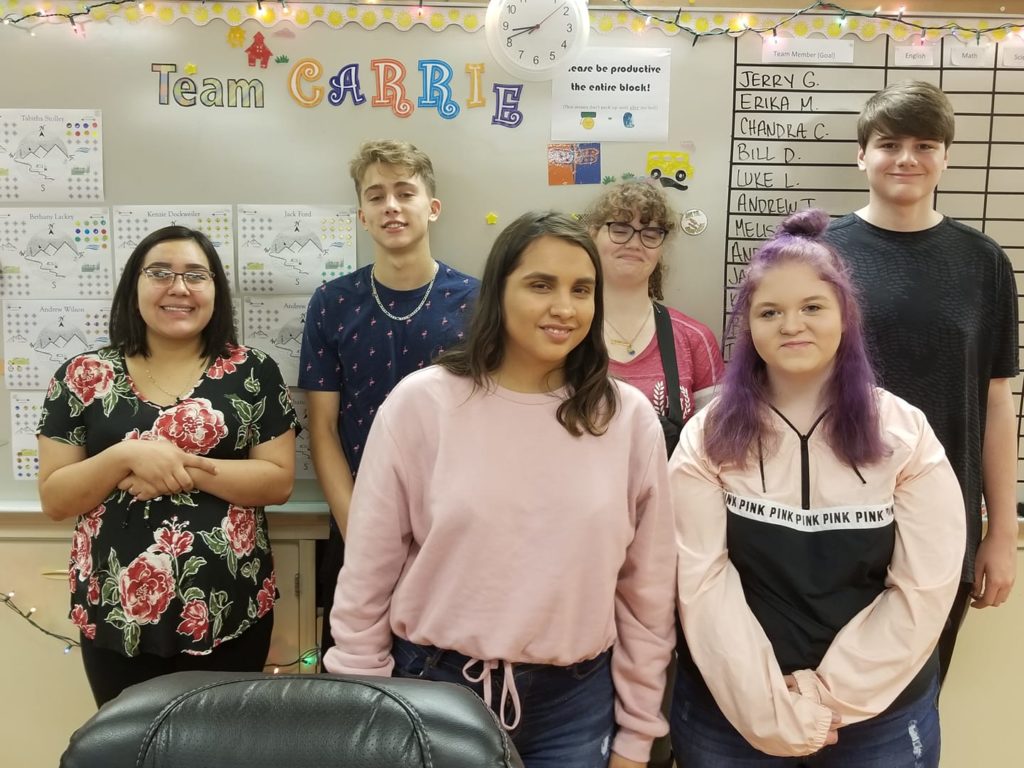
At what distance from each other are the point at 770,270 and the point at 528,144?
907mm

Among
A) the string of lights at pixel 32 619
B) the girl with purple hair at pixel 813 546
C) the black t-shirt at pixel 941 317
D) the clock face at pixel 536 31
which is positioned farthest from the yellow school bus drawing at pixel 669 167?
the string of lights at pixel 32 619

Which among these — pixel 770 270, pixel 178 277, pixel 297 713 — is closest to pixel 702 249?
pixel 770 270

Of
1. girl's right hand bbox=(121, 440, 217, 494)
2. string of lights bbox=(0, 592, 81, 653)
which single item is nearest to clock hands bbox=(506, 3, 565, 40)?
girl's right hand bbox=(121, 440, 217, 494)

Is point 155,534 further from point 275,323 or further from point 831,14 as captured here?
point 831,14

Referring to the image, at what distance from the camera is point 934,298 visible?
165 cm

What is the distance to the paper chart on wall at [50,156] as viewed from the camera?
1942 millimetres

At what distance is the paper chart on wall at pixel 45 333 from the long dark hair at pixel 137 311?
0.41 meters

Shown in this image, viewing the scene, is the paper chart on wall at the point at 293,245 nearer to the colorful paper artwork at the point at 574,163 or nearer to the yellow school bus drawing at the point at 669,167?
the colorful paper artwork at the point at 574,163

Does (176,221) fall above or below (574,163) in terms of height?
below

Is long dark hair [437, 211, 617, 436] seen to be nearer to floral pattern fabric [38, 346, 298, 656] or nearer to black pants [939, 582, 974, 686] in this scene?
floral pattern fabric [38, 346, 298, 656]

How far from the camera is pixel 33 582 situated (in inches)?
81.4

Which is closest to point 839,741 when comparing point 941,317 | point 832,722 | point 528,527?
point 832,722

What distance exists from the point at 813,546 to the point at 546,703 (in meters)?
0.54

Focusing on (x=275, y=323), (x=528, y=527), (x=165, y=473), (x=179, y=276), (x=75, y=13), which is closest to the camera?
(x=528, y=527)
